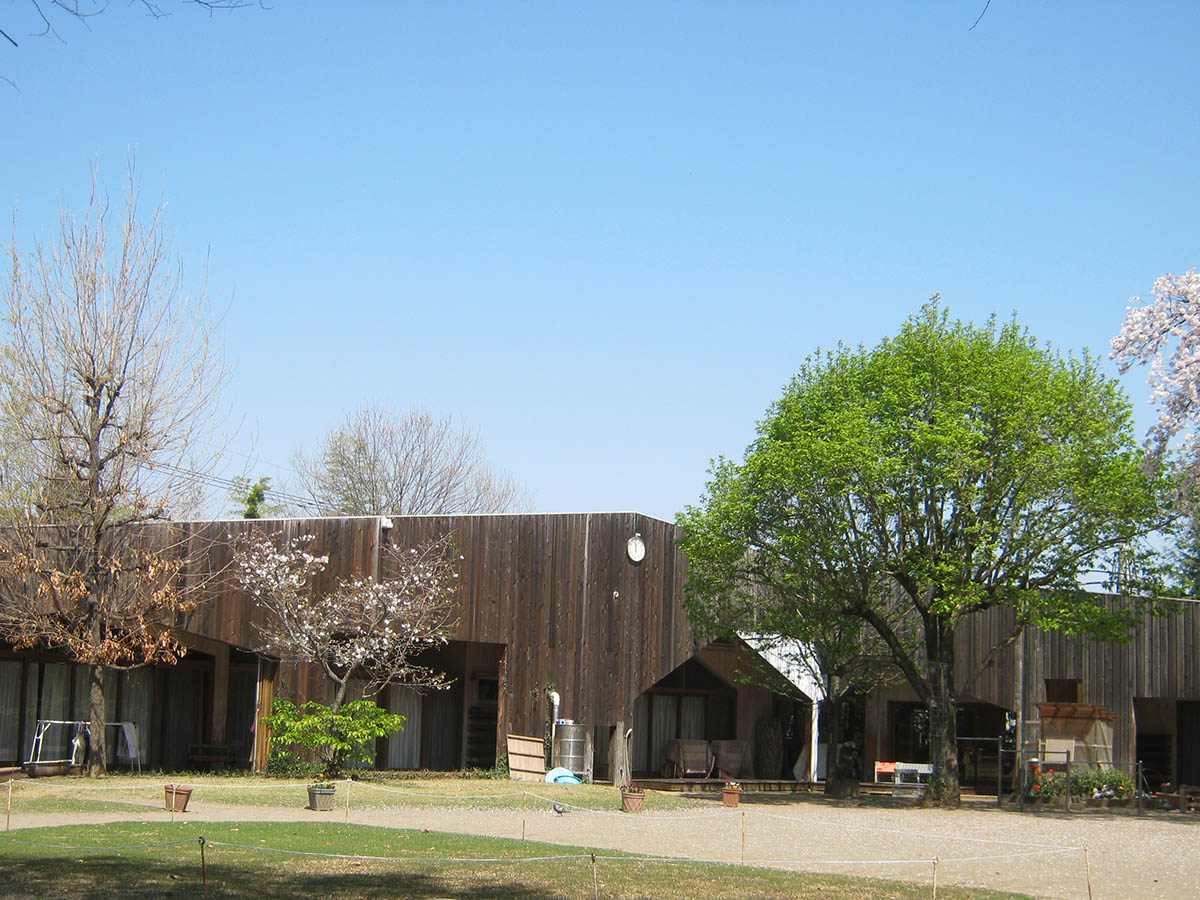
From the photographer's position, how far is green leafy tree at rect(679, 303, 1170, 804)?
21.7m

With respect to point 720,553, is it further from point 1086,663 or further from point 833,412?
point 1086,663

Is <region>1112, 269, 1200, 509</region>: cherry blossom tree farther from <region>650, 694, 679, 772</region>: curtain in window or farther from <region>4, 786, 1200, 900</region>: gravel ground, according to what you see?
<region>650, 694, 679, 772</region>: curtain in window

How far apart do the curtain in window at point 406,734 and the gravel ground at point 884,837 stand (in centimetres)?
596

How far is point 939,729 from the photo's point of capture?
23328 millimetres

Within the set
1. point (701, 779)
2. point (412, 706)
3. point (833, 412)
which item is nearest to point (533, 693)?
point (412, 706)

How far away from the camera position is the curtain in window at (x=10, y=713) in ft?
82.8

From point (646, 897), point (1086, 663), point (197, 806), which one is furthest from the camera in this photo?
point (1086, 663)

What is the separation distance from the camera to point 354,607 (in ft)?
79.2

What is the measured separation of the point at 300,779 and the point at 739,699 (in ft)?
37.4

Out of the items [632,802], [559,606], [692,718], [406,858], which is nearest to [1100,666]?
[692,718]

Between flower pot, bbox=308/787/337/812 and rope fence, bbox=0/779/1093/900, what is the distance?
0.26m

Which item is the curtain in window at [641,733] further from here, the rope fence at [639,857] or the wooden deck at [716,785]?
the rope fence at [639,857]

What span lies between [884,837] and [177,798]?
360 inches

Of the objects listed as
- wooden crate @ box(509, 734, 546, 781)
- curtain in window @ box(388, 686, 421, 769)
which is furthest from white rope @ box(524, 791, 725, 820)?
curtain in window @ box(388, 686, 421, 769)
